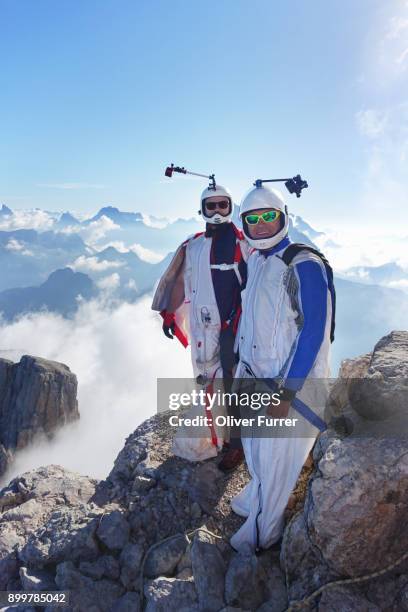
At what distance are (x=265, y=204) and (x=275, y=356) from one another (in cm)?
192

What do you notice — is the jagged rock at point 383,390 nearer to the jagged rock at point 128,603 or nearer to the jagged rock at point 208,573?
the jagged rock at point 208,573

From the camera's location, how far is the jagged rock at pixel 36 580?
4.52 meters

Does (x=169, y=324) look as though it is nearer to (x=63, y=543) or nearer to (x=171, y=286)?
(x=171, y=286)

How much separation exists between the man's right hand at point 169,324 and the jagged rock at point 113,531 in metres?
3.29

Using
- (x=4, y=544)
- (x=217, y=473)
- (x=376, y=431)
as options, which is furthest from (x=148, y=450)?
(x=376, y=431)

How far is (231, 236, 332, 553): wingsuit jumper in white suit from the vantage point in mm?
4555

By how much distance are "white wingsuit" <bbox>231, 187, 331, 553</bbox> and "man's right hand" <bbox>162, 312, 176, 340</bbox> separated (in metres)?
2.56

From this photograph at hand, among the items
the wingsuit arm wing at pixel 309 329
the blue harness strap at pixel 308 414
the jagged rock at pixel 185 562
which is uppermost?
the wingsuit arm wing at pixel 309 329

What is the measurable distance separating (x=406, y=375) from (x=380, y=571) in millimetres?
1818

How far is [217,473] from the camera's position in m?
6.66

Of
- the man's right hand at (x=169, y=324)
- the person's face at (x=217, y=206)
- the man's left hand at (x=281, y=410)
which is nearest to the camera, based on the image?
the man's left hand at (x=281, y=410)

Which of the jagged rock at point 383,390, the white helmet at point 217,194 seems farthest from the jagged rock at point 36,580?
the white helmet at point 217,194

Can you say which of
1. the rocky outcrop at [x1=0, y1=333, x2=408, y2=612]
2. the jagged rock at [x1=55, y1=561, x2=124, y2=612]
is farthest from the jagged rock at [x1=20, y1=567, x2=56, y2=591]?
the jagged rock at [x1=55, y1=561, x2=124, y2=612]

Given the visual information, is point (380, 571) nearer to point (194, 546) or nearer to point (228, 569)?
point (228, 569)
